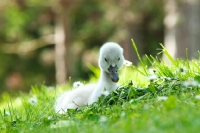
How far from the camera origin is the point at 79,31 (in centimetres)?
1859

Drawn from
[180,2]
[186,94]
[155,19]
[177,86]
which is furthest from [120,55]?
[155,19]

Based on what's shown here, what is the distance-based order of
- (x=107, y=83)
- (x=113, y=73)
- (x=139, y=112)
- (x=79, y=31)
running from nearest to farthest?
(x=139, y=112), (x=113, y=73), (x=107, y=83), (x=79, y=31)

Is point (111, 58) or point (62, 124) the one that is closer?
point (62, 124)

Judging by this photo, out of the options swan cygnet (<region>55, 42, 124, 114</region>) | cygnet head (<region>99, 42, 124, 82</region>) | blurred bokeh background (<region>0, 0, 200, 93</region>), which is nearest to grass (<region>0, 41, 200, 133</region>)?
swan cygnet (<region>55, 42, 124, 114</region>)

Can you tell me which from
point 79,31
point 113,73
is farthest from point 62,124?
point 79,31

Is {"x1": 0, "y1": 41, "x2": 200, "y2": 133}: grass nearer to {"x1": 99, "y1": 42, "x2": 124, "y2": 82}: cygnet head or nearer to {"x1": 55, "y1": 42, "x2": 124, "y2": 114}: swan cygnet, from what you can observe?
{"x1": 55, "y1": 42, "x2": 124, "y2": 114}: swan cygnet

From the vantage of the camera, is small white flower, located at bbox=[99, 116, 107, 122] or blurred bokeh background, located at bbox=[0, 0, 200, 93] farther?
blurred bokeh background, located at bbox=[0, 0, 200, 93]

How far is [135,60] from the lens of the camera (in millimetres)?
16719

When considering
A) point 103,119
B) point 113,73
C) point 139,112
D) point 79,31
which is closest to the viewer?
point 103,119

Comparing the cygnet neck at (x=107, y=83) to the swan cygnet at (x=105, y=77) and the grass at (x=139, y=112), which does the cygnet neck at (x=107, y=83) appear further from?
the grass at (x=139, y=112)

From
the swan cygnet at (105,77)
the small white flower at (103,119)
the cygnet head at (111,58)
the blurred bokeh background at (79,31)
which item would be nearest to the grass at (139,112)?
the small white flower at (103,119)

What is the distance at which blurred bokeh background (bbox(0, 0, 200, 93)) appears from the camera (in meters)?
14.4

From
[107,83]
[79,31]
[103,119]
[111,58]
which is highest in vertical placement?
[79,31]

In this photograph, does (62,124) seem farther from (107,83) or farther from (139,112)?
(107,83)
